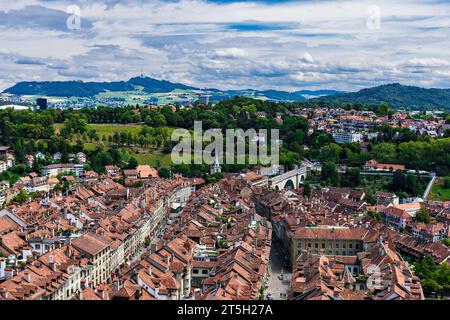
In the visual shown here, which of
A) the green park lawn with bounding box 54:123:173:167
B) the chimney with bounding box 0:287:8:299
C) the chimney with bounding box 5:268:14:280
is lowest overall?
the green park lawn with bounding box 54:123:173:167

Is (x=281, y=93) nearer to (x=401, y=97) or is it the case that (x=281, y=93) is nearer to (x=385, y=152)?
(x=401, y=97)

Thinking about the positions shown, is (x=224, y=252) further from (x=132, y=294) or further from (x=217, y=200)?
(x=217, y=200)

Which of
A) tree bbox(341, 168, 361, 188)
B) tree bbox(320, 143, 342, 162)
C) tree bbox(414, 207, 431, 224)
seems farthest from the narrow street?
tree bbox(320, 143, 342, 162)

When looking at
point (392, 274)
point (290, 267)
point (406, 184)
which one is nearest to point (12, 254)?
point (290, 267)

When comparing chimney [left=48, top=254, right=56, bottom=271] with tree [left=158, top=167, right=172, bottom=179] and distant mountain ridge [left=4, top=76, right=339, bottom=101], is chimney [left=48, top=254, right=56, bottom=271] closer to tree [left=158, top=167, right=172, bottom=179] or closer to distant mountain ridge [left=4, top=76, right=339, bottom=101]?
tree [left=158, top=167, right=172, bottom=179]

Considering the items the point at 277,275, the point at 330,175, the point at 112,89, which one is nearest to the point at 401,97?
the point at 112,89
